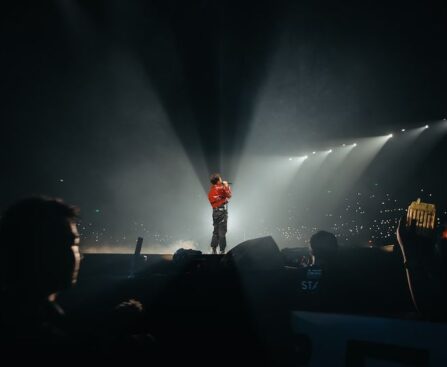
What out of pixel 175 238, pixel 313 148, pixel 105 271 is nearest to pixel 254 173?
pixel 313 148

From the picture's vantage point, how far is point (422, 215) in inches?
104

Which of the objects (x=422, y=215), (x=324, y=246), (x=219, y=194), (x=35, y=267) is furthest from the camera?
(x=219, y=194)

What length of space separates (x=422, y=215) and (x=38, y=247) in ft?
9.13

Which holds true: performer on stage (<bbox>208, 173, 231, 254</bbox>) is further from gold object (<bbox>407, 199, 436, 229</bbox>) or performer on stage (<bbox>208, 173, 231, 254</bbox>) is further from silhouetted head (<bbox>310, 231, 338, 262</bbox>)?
gold object (<bbox>407, 199, 436, 229</bbox>)

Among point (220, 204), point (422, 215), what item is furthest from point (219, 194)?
point (422, 215)

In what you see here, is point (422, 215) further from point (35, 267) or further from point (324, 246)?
point (35, 267)

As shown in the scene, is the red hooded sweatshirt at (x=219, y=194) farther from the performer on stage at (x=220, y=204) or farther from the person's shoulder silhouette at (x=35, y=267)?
the person's shoulder silhouette at (x=35, y=267)

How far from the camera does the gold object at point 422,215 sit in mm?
2629

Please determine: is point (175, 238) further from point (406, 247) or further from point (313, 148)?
point (406, 247)

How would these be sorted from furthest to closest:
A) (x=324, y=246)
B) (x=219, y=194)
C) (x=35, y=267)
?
1. (x=219, y=194)
2. (x=324, y=246)
3. (x=35, y=267)

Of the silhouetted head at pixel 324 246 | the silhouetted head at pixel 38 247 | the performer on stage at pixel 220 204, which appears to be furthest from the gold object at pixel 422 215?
the performer on stage at pixel 220 204

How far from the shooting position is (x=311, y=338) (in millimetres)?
2797

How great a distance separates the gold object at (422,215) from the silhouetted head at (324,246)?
94cm

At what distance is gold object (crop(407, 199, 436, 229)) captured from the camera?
8.63ft
